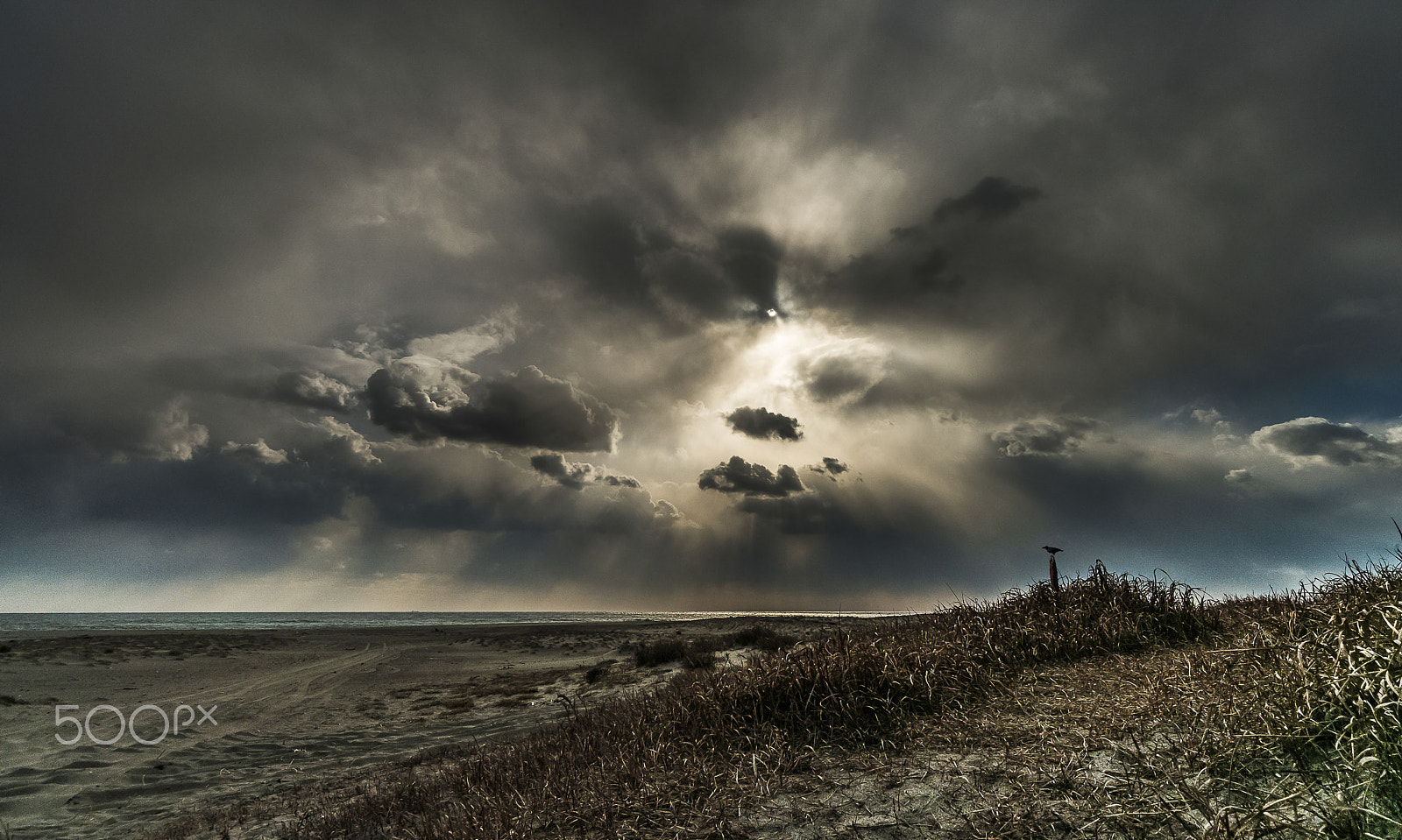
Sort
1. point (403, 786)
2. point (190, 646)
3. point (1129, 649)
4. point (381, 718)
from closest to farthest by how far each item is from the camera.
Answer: point (1129, 649) < point (403, 786) < point (381, 718) < point (190, 646)

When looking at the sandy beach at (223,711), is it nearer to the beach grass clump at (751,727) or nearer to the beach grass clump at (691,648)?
the beach grass clump at (691,648)

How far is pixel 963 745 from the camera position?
386cm

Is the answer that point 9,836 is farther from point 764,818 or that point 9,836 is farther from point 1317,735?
point 1317,735

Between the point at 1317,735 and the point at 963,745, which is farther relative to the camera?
the point at 963,745

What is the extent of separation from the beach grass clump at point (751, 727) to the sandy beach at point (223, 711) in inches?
92.1

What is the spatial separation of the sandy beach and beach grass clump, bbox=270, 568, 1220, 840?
234 cm

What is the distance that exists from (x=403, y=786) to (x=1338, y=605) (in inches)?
348

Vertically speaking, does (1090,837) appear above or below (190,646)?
above

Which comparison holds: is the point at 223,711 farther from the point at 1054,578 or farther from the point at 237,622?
the point at 237,622

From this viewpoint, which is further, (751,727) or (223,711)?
(223,711)

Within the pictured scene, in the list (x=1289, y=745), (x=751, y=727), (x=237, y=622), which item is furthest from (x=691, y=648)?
(x=237, y=622)

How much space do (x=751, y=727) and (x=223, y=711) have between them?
17.5 meters

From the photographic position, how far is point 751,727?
4.68 m

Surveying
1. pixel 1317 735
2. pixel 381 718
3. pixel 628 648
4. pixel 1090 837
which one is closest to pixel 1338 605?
pixel 1317 735
